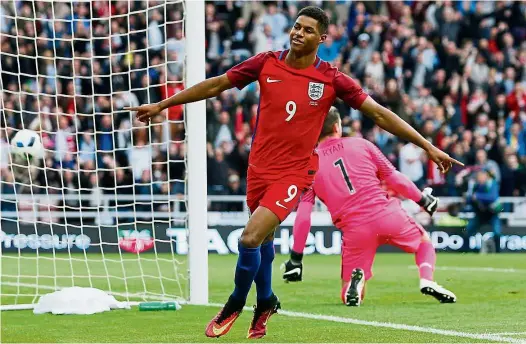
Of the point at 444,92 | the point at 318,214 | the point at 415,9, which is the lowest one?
the point at 318,214

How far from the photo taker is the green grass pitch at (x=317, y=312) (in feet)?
27.0

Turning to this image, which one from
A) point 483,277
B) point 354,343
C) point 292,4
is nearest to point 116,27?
point 292,4

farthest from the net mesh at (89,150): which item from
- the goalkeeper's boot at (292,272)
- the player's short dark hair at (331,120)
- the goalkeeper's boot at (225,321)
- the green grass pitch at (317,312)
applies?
the goalkeeper's boot at (225,321)

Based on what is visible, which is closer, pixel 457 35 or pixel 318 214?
pixel 318 214

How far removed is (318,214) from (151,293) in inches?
358

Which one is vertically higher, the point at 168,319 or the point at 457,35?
the point at 457,35

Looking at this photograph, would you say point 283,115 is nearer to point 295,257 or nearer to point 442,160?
point 442,160

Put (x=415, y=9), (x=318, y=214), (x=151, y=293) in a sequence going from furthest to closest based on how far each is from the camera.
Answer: (x=415, y=9) → (x=318, y=214) → (x=151, y=293)

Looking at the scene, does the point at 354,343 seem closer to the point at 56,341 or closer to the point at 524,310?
the point at 56,341

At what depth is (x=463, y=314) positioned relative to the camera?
31.9ft

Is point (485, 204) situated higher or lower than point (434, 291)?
lower

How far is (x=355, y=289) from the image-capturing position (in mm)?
10578

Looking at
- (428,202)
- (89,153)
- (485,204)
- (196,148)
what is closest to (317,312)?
(428,202)

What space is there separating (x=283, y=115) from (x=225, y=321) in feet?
5.09
